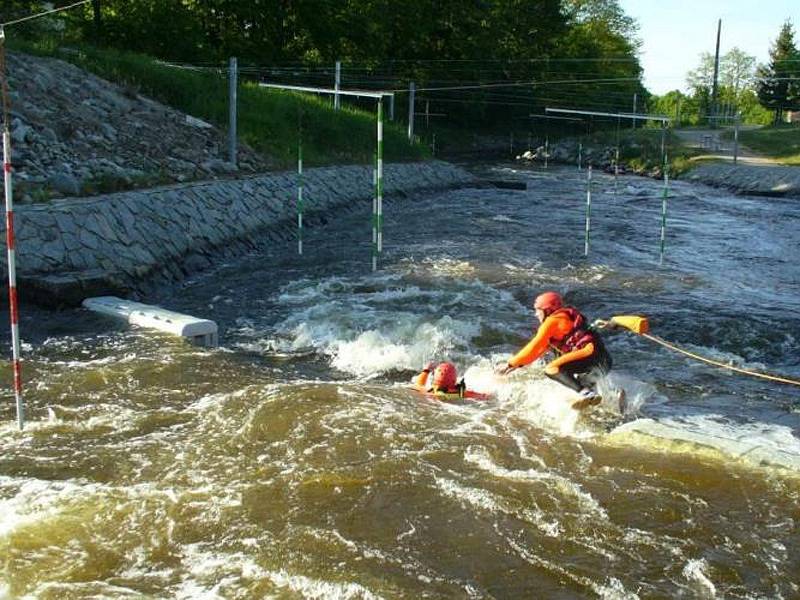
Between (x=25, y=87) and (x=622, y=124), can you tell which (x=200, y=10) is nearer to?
(x=25, y=87)

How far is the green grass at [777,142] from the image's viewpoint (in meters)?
43.4

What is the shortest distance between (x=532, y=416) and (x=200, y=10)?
128 ft

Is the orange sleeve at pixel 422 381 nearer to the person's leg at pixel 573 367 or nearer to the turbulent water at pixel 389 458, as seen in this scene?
the turbulent water at pixel 389 458

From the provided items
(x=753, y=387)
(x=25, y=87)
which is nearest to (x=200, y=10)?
(x=25, y=87)

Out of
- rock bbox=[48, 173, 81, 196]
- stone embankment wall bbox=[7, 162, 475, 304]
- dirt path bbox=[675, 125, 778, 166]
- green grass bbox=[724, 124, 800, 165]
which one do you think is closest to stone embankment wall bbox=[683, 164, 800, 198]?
dirt path bbox=[675, 125, 778, 166]

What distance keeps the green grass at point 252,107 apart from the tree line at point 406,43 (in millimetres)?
3288

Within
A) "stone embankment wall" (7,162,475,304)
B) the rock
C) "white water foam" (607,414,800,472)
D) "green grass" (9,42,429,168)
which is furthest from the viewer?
"green grass" (9,42,429,168)

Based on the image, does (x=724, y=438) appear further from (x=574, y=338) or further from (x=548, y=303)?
(x=548, y=303)

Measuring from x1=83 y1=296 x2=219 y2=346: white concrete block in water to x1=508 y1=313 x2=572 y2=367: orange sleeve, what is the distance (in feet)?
14.1

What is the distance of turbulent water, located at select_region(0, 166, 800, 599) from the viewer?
17.3ft

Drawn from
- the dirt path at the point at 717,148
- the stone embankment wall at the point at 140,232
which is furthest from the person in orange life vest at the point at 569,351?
the dirt path at the point at 717,148

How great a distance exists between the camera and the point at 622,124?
68.8 meters

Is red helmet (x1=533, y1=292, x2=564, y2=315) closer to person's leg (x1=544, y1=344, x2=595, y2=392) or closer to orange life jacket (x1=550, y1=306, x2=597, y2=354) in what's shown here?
orange life jacket (x1=550, y1=306, x2=597, y2=354)

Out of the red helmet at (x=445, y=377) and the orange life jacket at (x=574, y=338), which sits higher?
the orange life jacket at (x=574, y=338)
